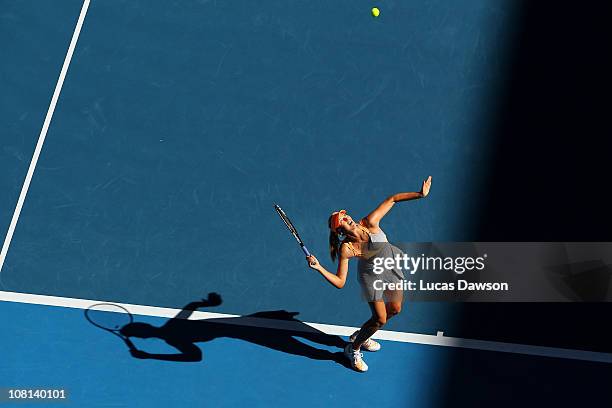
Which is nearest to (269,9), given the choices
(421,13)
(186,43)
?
(186,43)

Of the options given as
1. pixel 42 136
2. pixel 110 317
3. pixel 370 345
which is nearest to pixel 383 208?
pixel 370 345

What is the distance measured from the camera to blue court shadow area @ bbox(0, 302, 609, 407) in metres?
11.5

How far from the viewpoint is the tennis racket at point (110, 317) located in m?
12.4

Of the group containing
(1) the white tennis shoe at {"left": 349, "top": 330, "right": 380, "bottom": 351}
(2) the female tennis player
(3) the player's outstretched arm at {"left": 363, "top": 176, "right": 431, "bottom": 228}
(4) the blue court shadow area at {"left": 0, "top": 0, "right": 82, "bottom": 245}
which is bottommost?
(1) the white tennis shoe at {"left": 349, "top": 330, "right": 380, "bottom": 351}

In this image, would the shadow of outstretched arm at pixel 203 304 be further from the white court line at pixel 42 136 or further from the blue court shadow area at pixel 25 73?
the blue court shadow area at pixel 25 73

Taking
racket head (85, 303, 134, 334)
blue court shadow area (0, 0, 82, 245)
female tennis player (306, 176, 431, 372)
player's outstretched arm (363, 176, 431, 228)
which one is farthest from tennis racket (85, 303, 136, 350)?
player's outstretched arm (363, 176, 431, 228)

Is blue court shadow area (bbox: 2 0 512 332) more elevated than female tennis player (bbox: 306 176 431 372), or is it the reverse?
blue court shadow area (bbox: 2 0 512 332)

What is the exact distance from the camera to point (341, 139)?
45.3 ft

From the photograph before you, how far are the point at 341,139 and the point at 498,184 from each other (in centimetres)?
242

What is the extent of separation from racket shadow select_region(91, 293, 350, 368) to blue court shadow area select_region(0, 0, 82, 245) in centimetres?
299

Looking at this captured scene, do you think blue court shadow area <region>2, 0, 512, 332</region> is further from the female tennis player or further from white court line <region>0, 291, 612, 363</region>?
the female tennis player

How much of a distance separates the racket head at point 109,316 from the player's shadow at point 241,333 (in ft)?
0.33

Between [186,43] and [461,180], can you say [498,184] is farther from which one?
[186,43]

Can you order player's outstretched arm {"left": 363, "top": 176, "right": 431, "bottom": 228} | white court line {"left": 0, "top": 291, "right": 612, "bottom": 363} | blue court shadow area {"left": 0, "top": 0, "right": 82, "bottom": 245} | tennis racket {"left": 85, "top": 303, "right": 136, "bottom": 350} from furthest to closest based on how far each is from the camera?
blue court shadow area {"left": 0, "top": 0, "right": 82, "bottom": 245} < tennis racket {"left": 85, "top": 303, "right": 136, "bottom": 350} < white court line {"left": 0, "top": 291, "right": 612, "bottom": 363} < player's outstretched arm {"left": 363, "top": 176, "right": 431, "bottom": 228}
